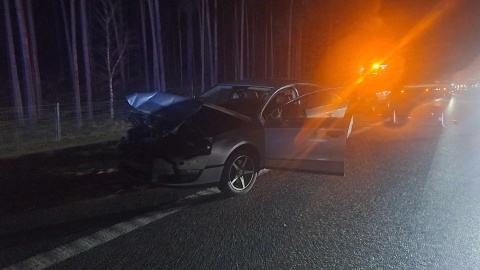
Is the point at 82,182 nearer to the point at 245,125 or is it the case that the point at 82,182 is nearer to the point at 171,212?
the point at 171,212

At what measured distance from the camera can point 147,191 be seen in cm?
599

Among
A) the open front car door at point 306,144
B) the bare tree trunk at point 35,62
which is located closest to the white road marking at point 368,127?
the open front car door at point 306,144

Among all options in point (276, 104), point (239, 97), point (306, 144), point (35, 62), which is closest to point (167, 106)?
point (276, 104)

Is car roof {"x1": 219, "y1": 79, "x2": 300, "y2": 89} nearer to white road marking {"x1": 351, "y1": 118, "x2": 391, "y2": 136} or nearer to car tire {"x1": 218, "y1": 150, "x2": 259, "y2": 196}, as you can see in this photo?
car tire {"x1": 218, "y1": 150, "x2": 259, "y2": 196}

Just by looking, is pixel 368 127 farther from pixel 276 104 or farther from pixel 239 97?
pixel 276 104

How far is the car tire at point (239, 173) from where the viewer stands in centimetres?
557

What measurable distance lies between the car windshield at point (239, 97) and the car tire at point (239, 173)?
2.47 feet

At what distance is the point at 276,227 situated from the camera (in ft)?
14.9

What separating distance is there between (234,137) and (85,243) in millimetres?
2332

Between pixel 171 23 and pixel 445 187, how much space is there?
40.4m

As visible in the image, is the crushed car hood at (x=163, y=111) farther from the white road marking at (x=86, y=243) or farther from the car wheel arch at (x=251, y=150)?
the white road marking at (x=86, y=243)

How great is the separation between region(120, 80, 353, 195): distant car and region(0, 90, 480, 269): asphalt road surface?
0.39 metres

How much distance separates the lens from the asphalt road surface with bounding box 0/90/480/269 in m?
3.73

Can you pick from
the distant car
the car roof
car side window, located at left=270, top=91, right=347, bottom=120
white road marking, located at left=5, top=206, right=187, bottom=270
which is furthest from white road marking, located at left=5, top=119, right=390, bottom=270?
the car roof
